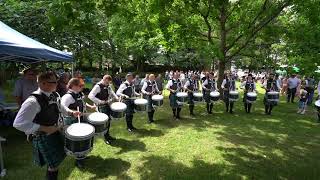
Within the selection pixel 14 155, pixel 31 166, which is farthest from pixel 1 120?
pixel 31 166

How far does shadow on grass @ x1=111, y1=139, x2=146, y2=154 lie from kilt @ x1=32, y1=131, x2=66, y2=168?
2822 mm

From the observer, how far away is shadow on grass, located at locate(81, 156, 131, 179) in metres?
6.18

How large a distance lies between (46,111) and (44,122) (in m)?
0.16

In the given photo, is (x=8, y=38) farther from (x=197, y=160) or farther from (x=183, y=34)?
(x=183, y=34)

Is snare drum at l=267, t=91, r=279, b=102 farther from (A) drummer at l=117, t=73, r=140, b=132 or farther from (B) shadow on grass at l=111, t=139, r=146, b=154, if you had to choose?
(B) shadow on grass at l=111, t=139, r=146, b=154

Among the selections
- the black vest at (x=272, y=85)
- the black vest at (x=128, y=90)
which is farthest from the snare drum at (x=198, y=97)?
the black vest at (x=128, y=90)

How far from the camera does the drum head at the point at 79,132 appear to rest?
4905mm

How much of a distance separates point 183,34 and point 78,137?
9.51 metres

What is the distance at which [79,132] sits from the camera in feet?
16.6

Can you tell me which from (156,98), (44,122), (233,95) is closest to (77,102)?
(44,122)

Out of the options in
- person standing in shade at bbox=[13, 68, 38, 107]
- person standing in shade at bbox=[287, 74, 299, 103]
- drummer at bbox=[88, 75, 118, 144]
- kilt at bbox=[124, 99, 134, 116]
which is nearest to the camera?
drummer at bbox=[88, 75, 118, 144]

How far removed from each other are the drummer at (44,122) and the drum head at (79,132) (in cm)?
17

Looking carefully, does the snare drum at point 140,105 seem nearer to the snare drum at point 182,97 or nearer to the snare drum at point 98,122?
the snare drum at point 182,97

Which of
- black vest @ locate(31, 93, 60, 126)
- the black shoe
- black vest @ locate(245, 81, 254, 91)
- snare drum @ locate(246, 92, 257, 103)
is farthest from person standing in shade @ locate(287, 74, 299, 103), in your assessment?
black vest @ locate(31, 93, 60, 126)
